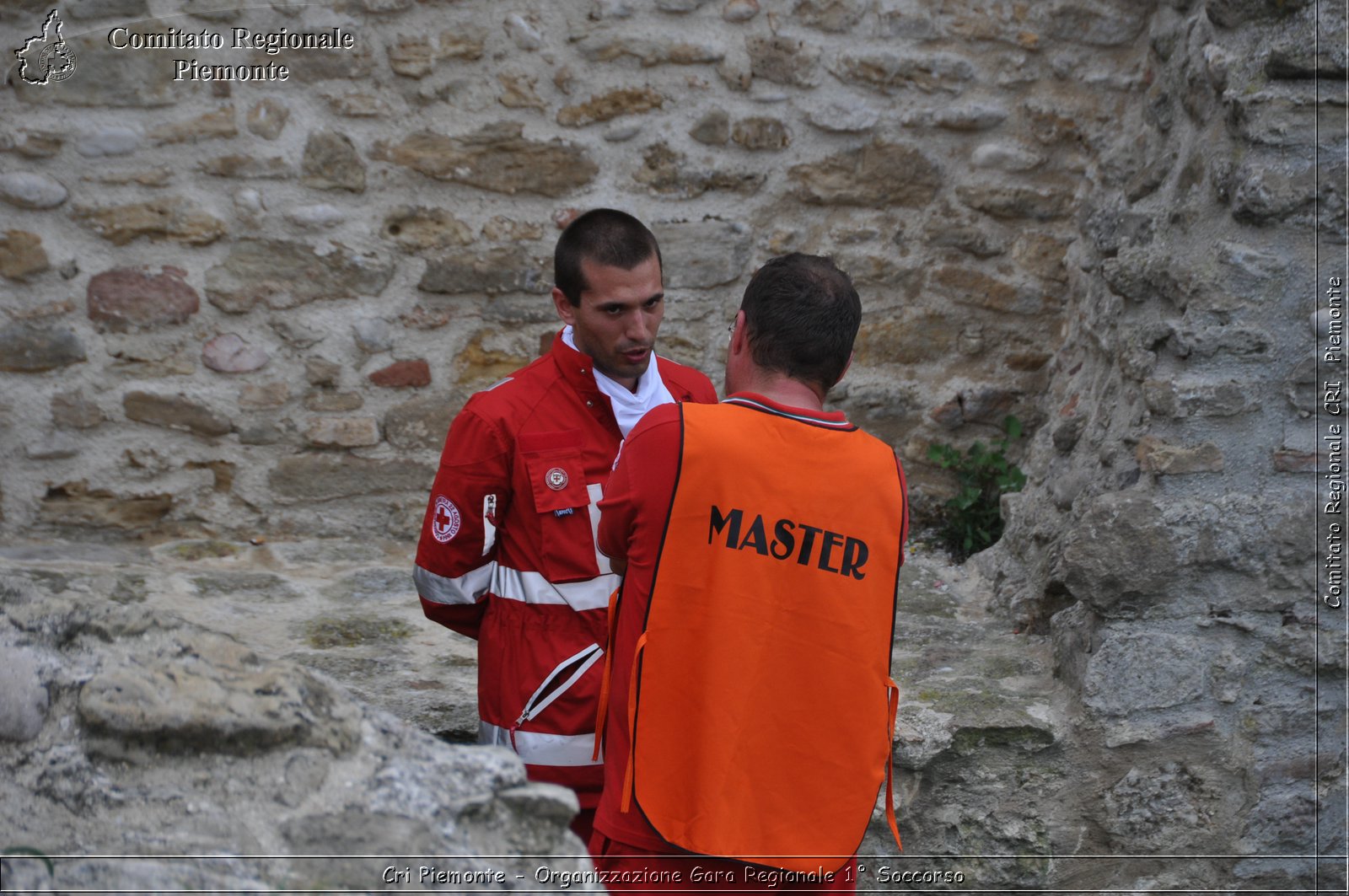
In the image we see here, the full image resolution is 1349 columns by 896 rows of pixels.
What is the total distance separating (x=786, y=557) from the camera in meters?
1.91

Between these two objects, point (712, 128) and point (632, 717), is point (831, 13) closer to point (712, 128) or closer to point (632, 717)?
point (712, 128)

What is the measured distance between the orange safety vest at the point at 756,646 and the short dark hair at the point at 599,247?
0.65 meters

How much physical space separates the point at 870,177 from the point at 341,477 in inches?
78.3

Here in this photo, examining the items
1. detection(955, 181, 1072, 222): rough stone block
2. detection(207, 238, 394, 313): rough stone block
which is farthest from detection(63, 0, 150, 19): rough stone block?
detection(955, 181, 1072, 222): rough stone block

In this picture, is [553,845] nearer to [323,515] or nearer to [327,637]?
[327,637]

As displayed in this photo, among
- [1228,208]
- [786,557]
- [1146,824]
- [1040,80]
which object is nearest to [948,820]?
[1146,824]

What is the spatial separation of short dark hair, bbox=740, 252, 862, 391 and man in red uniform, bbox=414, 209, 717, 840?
0.51m

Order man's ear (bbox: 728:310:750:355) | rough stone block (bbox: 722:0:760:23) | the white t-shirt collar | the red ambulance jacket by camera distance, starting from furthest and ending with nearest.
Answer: rough stone block (bbox: 722:0:760:23)
the white t-shirt collar
the red ambulance jacket
man's ear (bbox: 728:310:750:355)

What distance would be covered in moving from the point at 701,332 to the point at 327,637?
154 centimetres

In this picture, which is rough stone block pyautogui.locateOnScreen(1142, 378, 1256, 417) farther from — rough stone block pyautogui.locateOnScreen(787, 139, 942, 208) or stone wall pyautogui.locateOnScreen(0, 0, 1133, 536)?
rough stone block pyautogui.locateOnScreen(787, 139, 942, 208)

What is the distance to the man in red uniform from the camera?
2340 millimetres

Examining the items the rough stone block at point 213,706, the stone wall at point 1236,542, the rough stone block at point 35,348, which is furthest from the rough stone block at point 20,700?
the rough stone block at point 35,348

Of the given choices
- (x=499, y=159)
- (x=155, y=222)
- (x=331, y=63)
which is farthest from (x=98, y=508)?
(x=499, y=159)

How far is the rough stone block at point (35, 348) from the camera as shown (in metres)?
3.58
